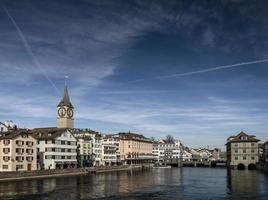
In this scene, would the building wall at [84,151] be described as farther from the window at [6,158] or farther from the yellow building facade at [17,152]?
the window at [6,158]

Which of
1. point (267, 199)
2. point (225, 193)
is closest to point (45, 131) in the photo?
point (225, 193)

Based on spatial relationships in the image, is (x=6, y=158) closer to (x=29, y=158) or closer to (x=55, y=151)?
(x=29, y=158)

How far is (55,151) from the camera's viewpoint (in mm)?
148500

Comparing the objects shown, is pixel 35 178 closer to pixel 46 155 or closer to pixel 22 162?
pixel 22 162

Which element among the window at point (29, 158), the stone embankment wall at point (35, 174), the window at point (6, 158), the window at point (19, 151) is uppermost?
the window at point (19, 151)

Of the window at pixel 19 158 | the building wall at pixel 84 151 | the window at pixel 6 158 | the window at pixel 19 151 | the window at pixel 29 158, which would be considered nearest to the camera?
the window at pixel 6 158

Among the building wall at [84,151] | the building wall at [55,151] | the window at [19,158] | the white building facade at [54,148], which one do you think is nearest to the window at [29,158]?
the window at [19,158]

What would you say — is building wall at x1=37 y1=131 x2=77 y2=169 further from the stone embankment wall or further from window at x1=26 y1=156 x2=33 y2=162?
window at x1=26 y1=156 x2=33 y2=162

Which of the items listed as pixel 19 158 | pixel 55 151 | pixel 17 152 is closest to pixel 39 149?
pixel 55 151

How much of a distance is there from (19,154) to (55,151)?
2184cm

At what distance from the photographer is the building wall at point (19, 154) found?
125 m

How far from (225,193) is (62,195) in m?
31.3

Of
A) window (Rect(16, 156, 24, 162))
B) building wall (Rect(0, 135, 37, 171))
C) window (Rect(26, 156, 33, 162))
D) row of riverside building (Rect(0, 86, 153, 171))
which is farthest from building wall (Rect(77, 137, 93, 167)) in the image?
window (Rect(16, 156, 24, 162))

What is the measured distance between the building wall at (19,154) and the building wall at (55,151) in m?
10.2
